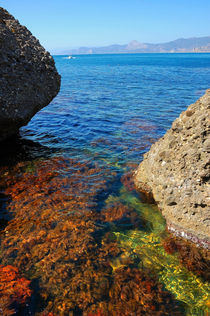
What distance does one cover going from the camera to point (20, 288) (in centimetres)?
452

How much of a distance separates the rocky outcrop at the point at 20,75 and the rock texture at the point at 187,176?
622 centimetres

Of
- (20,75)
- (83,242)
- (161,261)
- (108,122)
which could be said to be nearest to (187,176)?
(161,261)

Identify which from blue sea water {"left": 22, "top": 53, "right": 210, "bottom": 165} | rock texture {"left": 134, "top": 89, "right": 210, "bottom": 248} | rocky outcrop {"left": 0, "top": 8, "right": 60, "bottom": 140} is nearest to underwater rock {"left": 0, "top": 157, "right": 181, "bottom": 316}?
rock texture {"left": 134, "top": 89, "right": 210, "bottom": 248}

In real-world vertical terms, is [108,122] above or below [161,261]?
above

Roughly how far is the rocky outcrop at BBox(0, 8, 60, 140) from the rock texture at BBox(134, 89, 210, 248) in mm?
6217

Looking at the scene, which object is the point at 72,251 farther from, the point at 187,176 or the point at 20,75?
the point at 20,75

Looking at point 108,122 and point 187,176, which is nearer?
point 187,176

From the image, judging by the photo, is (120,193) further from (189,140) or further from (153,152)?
(189,140)

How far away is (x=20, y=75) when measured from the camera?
929 cm

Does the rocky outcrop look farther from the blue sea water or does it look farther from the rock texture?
the rock texture

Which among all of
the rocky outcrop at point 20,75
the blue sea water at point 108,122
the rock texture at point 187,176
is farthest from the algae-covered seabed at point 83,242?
the blue sea water at point 108,122

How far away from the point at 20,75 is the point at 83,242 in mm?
7295

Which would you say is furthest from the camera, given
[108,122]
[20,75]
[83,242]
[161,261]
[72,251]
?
[108,122]

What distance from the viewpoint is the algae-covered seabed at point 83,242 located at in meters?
4.49
